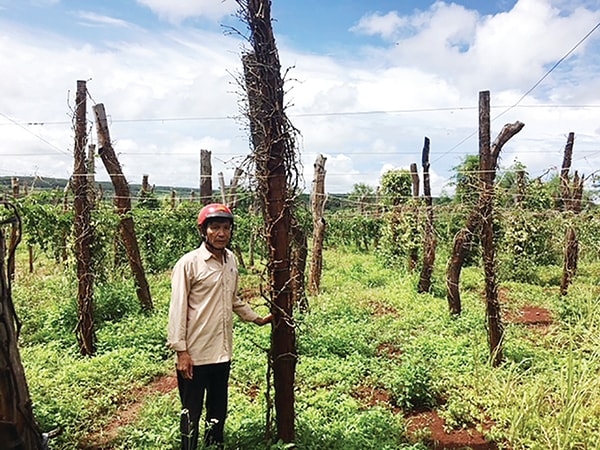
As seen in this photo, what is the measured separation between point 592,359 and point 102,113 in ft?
21.8

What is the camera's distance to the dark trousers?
3.02 metres

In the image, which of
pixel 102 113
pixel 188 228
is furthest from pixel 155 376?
pixel 188 228

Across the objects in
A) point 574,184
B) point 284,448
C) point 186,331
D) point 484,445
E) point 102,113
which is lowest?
point 484,445

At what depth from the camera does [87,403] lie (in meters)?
4.36

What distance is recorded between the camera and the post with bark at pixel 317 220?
9.05 meters

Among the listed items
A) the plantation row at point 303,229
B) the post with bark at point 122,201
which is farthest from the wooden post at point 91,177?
the post with bark at point 122,201

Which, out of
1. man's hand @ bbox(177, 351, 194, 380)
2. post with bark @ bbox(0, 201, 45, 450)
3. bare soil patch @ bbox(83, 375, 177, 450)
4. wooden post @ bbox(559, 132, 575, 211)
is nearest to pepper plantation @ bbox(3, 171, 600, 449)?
bare soil patch @ bbox(83, 375, 177, 450)

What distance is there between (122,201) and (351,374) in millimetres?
4406

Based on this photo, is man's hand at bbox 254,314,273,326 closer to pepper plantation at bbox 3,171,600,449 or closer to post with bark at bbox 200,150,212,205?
pepper plantation at bbox 3,171,600,449

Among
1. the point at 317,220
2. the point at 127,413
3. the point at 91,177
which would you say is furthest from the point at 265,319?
the point at 317,220

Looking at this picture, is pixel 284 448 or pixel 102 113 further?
pixel 102 113

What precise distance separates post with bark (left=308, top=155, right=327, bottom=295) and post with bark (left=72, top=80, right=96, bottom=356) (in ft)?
14.4

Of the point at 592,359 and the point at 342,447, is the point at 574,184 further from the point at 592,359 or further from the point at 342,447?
the point at 342,447

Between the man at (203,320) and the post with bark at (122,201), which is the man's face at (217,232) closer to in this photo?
the man at (203,320)
